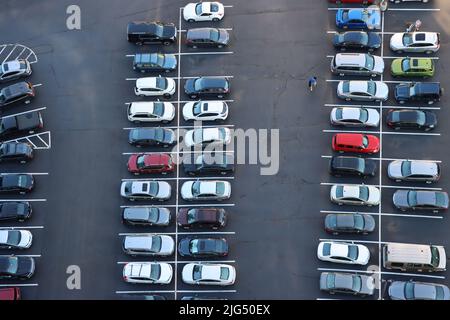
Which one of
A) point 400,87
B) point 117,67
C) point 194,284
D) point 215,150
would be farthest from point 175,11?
point 194,284

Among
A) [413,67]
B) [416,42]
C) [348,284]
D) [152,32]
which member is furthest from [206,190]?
[416,42]

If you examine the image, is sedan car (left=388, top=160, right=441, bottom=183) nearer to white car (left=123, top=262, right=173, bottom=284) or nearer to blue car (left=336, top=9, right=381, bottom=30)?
blue car (left=336, top=9, right=381, bottom=30)

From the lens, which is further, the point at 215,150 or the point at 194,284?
the point at 215,150

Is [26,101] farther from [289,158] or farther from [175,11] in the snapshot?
[289,158]
